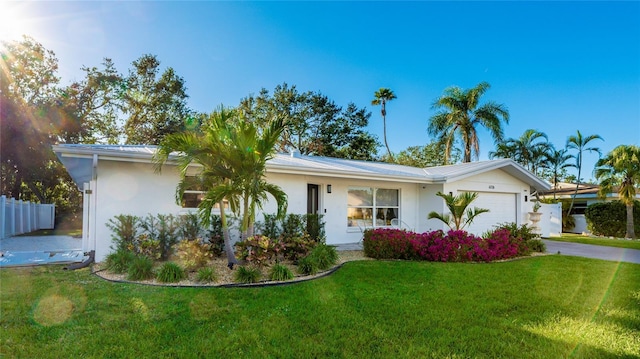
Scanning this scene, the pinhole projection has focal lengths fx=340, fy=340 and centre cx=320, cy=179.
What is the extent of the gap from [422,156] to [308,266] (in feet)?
107

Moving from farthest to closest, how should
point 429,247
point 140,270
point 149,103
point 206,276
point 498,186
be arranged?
1. point 149,103
2. point 498,186
3. point 429,247
4. point 140,270
5. point 206,276

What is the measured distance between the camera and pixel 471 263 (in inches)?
343

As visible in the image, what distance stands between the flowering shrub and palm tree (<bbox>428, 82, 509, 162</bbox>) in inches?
534

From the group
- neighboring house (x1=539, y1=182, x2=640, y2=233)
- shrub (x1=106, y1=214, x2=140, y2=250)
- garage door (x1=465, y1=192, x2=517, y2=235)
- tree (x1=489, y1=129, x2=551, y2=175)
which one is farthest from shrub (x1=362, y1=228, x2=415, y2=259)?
tree (x1=489, y1=129, x2=551, y2=175)

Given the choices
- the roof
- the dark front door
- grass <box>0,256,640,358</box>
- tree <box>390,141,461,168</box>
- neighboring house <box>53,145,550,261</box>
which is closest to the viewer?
grass <box>0,256,640,358</box>

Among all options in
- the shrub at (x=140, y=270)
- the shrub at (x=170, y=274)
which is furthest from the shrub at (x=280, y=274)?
the shrub at (x=140, y=270)

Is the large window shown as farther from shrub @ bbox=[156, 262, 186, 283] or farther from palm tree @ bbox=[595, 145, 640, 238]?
palm tree @ bbox=[595, 145, 640, 238]

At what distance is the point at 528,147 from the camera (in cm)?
2572

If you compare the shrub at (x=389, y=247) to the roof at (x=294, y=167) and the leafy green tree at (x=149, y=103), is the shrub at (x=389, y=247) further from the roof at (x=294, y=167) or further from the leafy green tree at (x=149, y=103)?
the leafy green tree at (x=149, y=103)

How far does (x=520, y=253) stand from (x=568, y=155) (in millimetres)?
17943

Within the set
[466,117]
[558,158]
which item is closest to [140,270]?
[466,117]

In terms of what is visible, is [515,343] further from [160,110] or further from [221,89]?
[160,110]

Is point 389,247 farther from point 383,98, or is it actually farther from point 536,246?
point 383,98

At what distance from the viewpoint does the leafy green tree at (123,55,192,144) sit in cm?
2405
